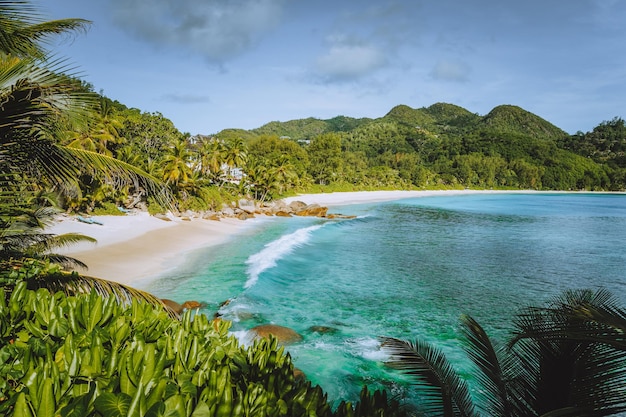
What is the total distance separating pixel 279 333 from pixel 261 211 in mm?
31989

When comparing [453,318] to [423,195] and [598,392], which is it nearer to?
[598,392]

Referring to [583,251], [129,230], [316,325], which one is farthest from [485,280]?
[129,230]

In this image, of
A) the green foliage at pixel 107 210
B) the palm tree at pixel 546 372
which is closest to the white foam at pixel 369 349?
the palm tree at pixel 546 372

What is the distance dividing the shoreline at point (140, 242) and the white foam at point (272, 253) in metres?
3.58

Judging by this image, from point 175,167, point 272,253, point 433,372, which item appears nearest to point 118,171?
point 433,372

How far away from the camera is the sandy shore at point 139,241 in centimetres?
1522

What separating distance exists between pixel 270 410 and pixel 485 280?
16.7 metres

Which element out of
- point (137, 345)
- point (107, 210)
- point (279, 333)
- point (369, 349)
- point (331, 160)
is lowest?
point (369, 349)

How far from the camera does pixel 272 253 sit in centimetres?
2050

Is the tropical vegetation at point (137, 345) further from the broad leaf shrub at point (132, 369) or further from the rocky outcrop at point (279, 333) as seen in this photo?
the rocky outcrop at point (279, 333)

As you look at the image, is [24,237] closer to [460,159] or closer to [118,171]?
[118,171]

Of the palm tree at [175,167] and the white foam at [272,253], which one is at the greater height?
the palm tree at [175,167]

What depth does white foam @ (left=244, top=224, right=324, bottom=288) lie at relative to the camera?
1653 centimetres

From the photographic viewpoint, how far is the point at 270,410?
8.98ft
